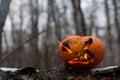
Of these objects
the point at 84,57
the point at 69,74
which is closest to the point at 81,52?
the point at 84,57

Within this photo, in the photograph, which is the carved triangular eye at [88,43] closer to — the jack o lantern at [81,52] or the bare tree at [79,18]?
the jack o lantern at [81,52]

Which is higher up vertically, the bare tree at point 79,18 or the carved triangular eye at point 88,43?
the bare tree at point 79,18

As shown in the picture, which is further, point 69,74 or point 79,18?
point 79,18

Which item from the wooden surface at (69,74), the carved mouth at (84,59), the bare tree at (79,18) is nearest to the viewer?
the wooden surface at (69,74)

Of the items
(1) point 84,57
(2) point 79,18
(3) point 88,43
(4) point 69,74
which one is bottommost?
(4) point 69,74

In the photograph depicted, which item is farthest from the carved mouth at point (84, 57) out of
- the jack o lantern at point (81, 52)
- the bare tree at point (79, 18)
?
the bare tree at point (79, 18)

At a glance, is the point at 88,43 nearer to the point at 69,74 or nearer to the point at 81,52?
the point at 81,52

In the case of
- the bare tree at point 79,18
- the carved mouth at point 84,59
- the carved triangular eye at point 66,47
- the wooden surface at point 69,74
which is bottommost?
the wooden surface at point 69,74

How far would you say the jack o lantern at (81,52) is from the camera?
2.33m

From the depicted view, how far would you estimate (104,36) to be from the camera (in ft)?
76.6

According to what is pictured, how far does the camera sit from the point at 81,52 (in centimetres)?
235

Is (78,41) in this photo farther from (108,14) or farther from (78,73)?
(108,14)

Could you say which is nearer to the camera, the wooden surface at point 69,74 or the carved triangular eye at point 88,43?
the wooden surface at point 69,74

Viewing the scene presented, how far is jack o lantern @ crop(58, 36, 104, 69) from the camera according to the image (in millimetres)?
2326
